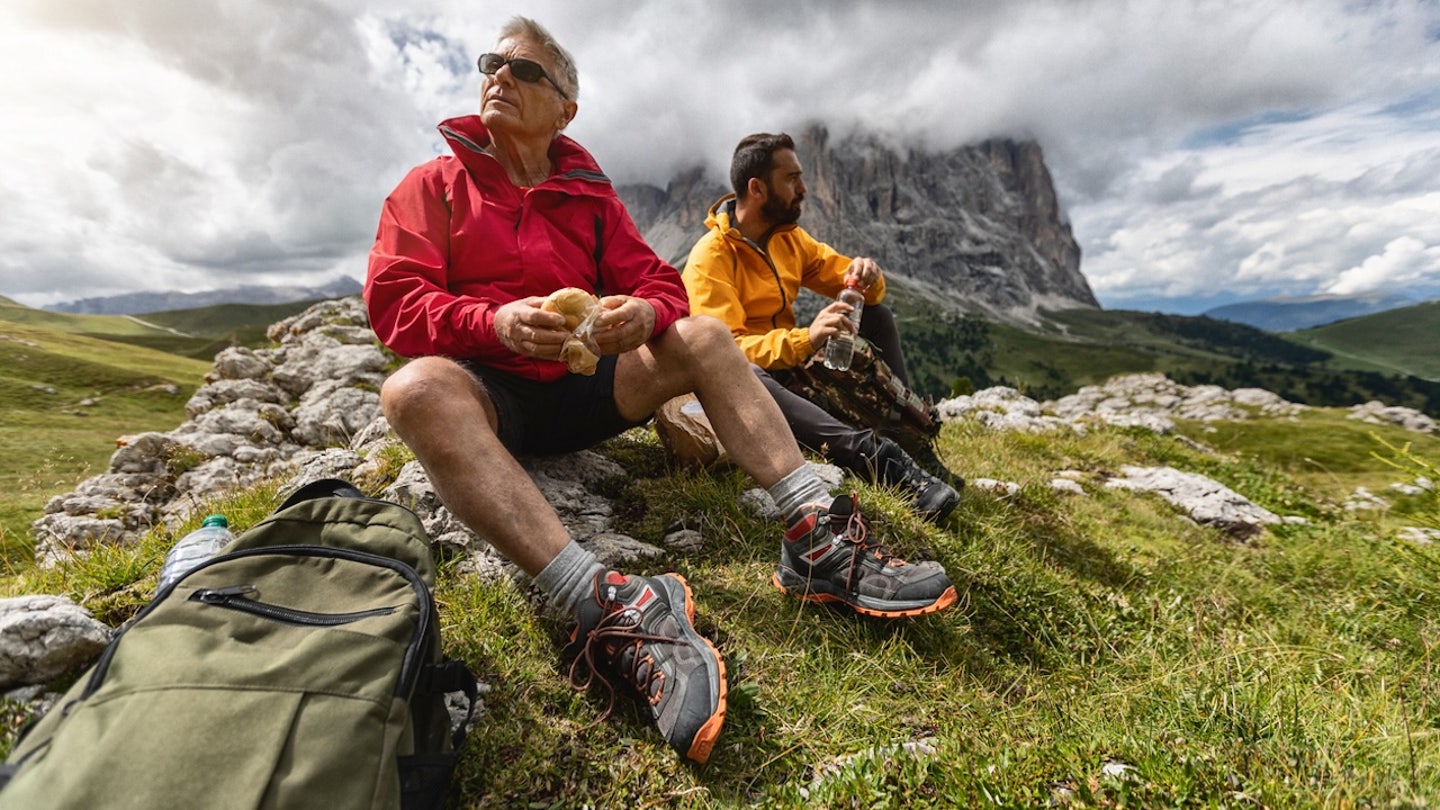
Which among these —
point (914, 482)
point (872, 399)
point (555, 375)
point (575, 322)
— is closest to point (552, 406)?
point (555, 375)

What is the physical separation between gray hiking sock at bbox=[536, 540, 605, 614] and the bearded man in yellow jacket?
273cm

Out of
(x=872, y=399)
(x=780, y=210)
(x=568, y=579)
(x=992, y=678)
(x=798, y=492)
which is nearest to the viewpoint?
(x=568, y=579)

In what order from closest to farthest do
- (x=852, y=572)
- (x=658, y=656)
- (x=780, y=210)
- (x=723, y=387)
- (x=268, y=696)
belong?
(x=268, y=696), (x=658, y=656), (x=852, y=572), (x=723, y=387), (x=780, y=210)

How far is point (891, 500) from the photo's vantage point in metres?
4.63

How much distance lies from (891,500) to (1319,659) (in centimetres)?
246

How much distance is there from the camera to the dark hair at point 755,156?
20.6ft

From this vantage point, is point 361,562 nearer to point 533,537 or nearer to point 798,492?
Answer: point 533,537

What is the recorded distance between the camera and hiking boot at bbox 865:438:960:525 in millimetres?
4680

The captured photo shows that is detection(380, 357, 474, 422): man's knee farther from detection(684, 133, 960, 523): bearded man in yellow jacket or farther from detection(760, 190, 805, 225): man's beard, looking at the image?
detection(760, 190, 805, 225): man's beard

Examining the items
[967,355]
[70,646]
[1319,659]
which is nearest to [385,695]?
[70,646]

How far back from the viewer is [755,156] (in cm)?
633

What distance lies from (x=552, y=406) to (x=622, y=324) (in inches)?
35.6

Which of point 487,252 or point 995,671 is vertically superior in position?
point 487,252

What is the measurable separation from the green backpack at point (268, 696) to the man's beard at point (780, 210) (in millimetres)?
4932
